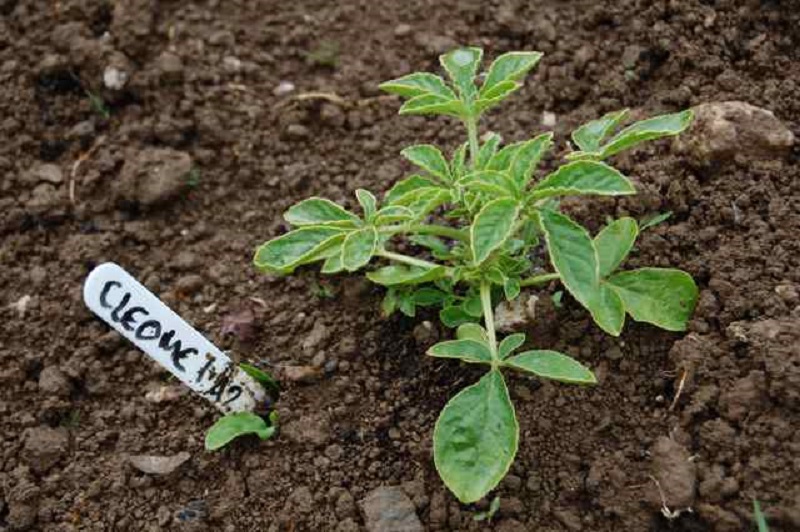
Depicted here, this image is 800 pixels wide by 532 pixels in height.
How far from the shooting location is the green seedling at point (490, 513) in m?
1.91

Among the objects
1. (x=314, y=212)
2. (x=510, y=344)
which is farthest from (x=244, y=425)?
(x=510, y=344)

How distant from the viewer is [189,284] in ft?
7.86

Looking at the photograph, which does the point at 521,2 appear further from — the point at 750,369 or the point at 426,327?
the point at 750,369

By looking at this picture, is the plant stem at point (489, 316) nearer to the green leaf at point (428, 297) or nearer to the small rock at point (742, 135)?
the green leaf at point (428, 297)

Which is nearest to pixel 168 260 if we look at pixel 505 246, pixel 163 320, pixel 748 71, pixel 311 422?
pixel 163 320

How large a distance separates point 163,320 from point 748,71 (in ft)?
5.05

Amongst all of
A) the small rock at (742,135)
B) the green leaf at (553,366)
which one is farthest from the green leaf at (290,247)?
the small rock at (742,135)

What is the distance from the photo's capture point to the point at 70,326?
235 cm

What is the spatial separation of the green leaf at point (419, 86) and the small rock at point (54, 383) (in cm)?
99

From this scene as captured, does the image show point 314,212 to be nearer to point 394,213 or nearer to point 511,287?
point 394,213

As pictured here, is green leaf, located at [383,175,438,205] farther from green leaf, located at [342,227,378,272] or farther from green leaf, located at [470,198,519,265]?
green leaf, located at [470,198,519,265]

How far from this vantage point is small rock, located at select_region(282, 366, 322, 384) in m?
2.17

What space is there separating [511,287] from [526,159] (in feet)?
0.91

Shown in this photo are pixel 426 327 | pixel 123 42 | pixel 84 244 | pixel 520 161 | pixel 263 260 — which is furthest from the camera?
pixel 123 42
